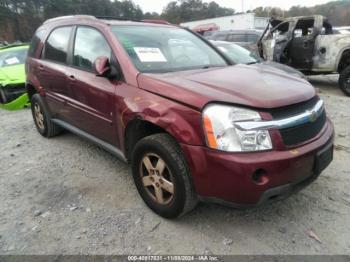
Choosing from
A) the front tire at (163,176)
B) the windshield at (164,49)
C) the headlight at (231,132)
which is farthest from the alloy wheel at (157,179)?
the windshield at (164,49)

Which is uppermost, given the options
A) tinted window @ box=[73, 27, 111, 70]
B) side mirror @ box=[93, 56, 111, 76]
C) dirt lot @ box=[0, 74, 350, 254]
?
tinted window @ box=[73, 27, 111, 70]

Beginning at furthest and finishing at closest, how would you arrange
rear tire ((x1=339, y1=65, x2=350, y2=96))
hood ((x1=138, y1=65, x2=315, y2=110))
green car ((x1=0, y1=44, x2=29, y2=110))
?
rear tire ((x1=339, y1=65, x2=350, y2=96)) → green car ((x1=0, y1=44, x2=29, y2=110)) → hood ((x1=138, y1=65, x2=315, y2=110))

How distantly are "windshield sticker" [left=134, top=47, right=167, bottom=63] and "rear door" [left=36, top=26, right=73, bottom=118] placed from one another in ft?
3.99

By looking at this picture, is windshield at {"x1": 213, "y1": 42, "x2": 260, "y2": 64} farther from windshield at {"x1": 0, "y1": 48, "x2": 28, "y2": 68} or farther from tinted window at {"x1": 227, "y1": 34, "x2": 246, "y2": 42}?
tinted window at {"x1": 227, "y1": 34, "x2": 246, "y2": 42}

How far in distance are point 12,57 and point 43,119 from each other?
15.1 feet

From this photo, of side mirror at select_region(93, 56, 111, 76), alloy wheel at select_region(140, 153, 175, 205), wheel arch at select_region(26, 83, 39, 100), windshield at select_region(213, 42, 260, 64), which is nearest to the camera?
alloy wheel at select_region(140, 153, 175, 205)

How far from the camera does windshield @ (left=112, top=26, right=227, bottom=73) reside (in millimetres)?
3131

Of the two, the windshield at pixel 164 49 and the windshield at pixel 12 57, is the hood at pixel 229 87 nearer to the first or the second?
the windshield at pixel 164 49

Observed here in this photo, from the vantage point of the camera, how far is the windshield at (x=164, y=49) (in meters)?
3.13

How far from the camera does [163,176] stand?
276 centimetres

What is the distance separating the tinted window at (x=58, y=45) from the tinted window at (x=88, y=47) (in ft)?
0.97

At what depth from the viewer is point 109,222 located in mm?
2896

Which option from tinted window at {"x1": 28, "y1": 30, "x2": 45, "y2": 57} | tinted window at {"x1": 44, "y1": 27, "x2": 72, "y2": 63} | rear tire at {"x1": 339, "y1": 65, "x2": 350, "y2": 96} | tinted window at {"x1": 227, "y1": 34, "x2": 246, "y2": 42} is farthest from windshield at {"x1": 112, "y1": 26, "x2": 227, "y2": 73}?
tinted window at {"x1": 227, "y1": 34, "x2": 246, "y2": 42}

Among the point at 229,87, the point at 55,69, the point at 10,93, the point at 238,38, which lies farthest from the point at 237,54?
the point at 238,38
